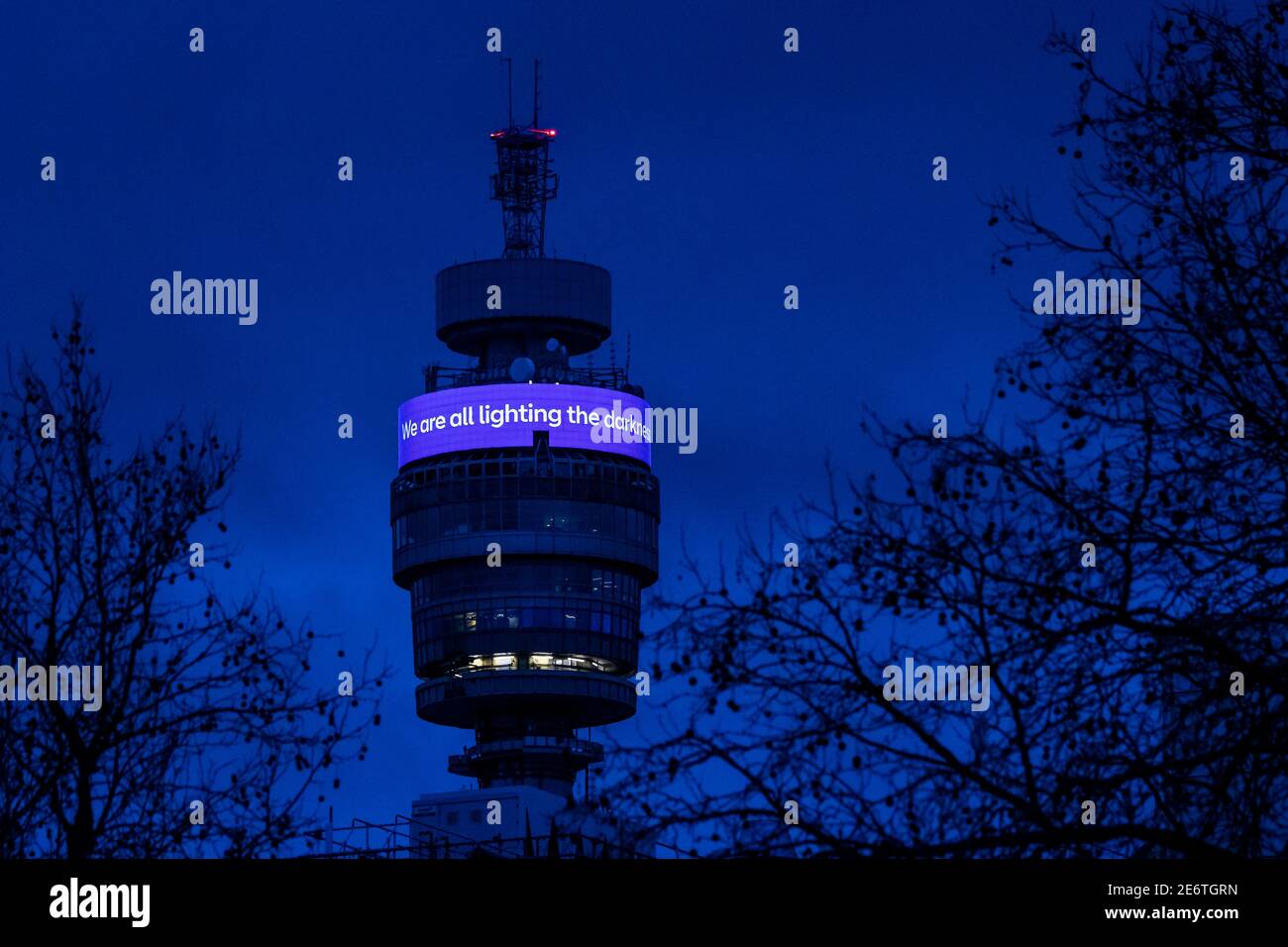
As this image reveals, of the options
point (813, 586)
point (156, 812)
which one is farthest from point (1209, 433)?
point (156, 812)

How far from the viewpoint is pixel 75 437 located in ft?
113

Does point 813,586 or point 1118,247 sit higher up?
point 1118,247

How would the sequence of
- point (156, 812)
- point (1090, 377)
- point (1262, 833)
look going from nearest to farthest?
point (1262, 833), point (1090, 377), point (156, 812)

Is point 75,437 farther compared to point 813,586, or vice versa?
point 75,437

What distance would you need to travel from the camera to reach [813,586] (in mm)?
22578

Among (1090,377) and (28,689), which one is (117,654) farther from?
(1090,377)

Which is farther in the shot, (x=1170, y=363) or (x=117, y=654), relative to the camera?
(x=117, y=654)

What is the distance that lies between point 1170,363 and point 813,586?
4212 millimetres

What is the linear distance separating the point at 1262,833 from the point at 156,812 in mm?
15725
